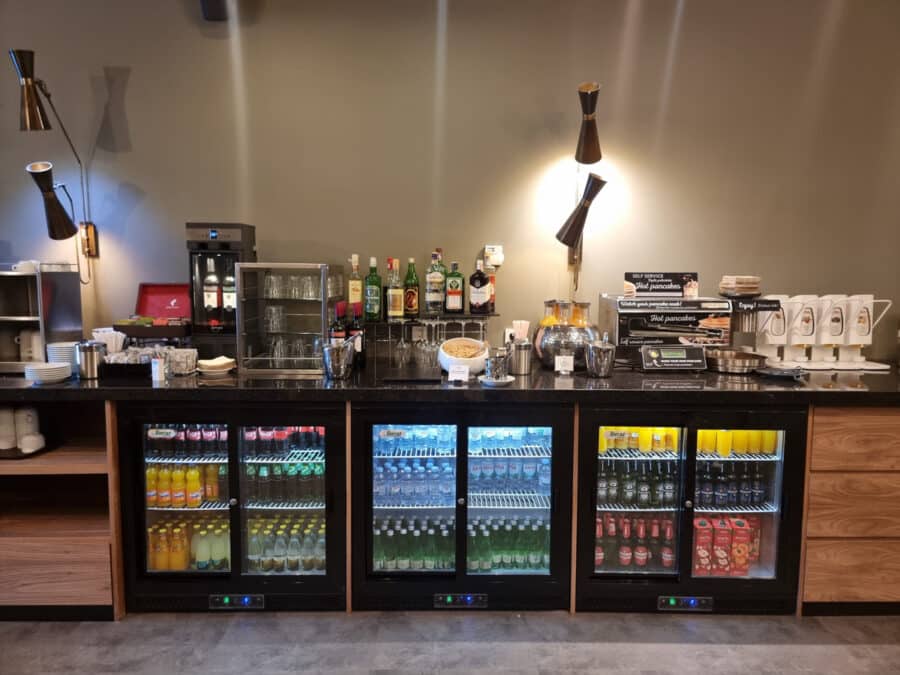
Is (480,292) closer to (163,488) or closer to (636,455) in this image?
(636,455)

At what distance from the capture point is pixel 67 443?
10.0ft

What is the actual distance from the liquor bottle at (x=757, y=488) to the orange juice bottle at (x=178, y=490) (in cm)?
262

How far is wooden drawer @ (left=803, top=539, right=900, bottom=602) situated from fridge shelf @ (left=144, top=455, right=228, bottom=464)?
105 inches

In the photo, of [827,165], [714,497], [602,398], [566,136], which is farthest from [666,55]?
[714,497]

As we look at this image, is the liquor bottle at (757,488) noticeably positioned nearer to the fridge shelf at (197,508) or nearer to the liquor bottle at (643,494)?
the liquor bottle at (643,494)

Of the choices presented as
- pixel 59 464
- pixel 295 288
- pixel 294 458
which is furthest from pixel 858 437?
pixel 59 464

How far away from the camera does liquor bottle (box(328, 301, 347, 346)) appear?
121 inches

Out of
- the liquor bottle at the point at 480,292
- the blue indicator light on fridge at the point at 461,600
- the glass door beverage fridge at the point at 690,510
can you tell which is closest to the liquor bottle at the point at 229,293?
the liquor bottle at the point at 480,292

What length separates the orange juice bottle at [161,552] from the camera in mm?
2826

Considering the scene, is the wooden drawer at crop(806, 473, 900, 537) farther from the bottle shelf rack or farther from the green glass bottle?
the bottle shelf rack

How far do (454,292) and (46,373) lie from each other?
2.00 metres

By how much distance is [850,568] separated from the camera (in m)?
2.72

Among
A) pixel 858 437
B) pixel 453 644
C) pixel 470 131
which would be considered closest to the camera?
pixel 453 644

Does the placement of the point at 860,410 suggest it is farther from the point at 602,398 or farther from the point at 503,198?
the point at 503,198
